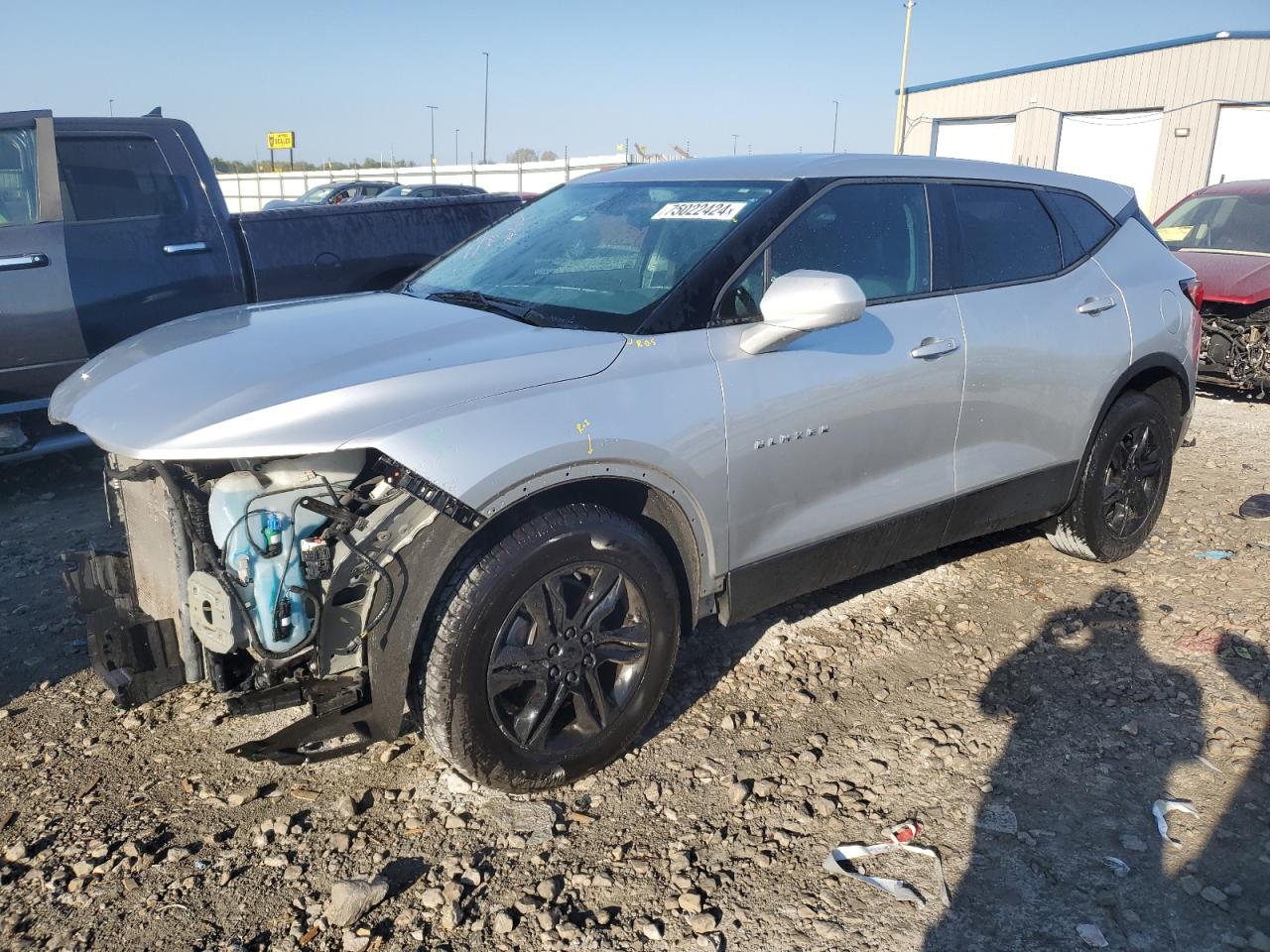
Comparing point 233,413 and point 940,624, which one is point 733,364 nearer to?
point 233,413

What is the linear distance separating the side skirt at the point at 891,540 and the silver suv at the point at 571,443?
0.02 m

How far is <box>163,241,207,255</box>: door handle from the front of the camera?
5602 millimetres

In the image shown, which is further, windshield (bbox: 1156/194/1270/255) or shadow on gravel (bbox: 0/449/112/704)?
windshield (bbox: 1156/194/1270/255)

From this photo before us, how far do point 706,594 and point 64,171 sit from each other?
460cm

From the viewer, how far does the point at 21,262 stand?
5125mm

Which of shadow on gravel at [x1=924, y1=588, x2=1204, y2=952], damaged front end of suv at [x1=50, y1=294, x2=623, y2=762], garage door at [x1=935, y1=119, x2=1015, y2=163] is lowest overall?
shadow on gravel at [x1=924, y1=588, x2=1204, y2=952]

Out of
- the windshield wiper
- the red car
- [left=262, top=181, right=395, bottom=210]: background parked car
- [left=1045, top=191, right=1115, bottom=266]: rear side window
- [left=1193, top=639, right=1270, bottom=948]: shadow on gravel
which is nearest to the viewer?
[left=1193, top=639, right=1270, bottom=948]: shadow on gravel

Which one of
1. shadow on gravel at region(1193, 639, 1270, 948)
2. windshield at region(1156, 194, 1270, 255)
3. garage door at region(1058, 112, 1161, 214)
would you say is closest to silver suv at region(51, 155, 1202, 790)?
shadow on gravel at region(1193, 639, 1270, 948)

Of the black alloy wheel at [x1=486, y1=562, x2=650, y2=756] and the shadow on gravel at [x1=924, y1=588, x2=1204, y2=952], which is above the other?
the black alloy wheel at [x1=486, y1=562, x2=650, y2=756]

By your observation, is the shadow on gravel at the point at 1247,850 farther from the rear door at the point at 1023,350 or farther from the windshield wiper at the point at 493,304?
the windshield wiper at the point at 493,304

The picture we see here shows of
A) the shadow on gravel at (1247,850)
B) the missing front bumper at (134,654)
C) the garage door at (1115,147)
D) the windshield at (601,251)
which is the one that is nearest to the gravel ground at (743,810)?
the shadow on gravel at (1247,850)

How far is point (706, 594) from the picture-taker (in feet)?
10.2

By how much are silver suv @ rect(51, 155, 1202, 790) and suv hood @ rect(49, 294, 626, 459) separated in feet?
0.03

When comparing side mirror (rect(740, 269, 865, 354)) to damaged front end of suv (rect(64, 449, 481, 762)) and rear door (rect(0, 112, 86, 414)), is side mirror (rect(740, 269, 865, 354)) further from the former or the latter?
rear door (rect(0, 112, 86, 414))
